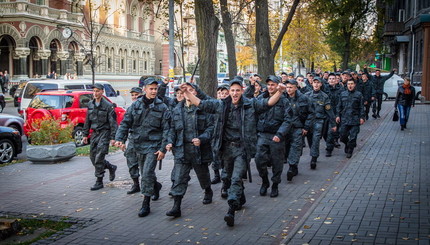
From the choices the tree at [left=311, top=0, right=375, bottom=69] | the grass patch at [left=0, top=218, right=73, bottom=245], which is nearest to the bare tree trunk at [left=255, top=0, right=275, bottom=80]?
the tree at [left=311, top=0, right=375, bottom=69]

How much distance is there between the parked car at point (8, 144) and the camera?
12698 mm

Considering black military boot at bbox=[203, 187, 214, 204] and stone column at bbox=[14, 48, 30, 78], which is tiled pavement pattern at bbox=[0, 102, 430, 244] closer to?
black military boot at bbox=[203, 187, 214, 204]

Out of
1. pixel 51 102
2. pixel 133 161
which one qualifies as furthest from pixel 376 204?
pixel 51 102

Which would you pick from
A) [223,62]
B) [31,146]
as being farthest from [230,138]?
[223,62]

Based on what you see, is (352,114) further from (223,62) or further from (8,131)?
(223,62)

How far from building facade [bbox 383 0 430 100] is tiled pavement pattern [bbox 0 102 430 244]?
1854 cm

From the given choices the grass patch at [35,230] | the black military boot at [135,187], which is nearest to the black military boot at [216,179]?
the black military boot at [135,187]

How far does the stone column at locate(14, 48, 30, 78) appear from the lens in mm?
40031

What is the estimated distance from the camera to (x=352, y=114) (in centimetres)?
1238

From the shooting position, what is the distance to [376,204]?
303 inches

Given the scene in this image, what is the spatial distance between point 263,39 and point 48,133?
10086 mm

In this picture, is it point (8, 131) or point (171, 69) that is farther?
point (171, 69)

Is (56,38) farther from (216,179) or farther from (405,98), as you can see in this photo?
(216,179)

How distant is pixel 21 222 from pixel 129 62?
54.7m
